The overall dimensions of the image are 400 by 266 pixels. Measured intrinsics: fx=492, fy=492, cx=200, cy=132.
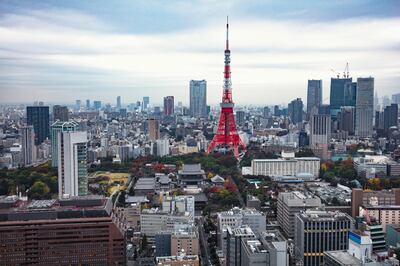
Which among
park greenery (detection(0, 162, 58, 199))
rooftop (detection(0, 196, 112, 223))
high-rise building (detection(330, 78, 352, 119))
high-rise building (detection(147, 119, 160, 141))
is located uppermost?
high-rise building (detection(330, 78, 352, 119))

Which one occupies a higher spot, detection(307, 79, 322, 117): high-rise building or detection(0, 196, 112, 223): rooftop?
detection(307, 79, 322, 117): high-rise building

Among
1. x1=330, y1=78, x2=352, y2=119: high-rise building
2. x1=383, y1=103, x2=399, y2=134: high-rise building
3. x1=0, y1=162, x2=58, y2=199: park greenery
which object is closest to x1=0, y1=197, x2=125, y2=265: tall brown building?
x1=0, y1=162, x2=58, y2=199: park greenery

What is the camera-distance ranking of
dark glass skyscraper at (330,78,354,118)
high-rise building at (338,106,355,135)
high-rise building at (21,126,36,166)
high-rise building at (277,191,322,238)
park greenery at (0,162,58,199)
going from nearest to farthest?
high-rise building at (277,191,322,238), park greenery at (0,162,58,199), high-rise building at (21,126,36,166), high-rise building at (338,106,355,135), dark glass skyscraper at (330,78,354,118)

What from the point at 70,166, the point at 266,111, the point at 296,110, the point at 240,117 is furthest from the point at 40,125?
the point at 266,111

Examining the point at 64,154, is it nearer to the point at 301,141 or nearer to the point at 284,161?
the point at 284,161

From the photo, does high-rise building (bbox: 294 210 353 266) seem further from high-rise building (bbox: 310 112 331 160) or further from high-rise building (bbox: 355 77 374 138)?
high-rise building (bbox: 355 77 374 138)

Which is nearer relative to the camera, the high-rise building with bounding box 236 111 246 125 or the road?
the road

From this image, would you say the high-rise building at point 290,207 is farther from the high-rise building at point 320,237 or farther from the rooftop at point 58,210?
the rooftop at point 58,210
